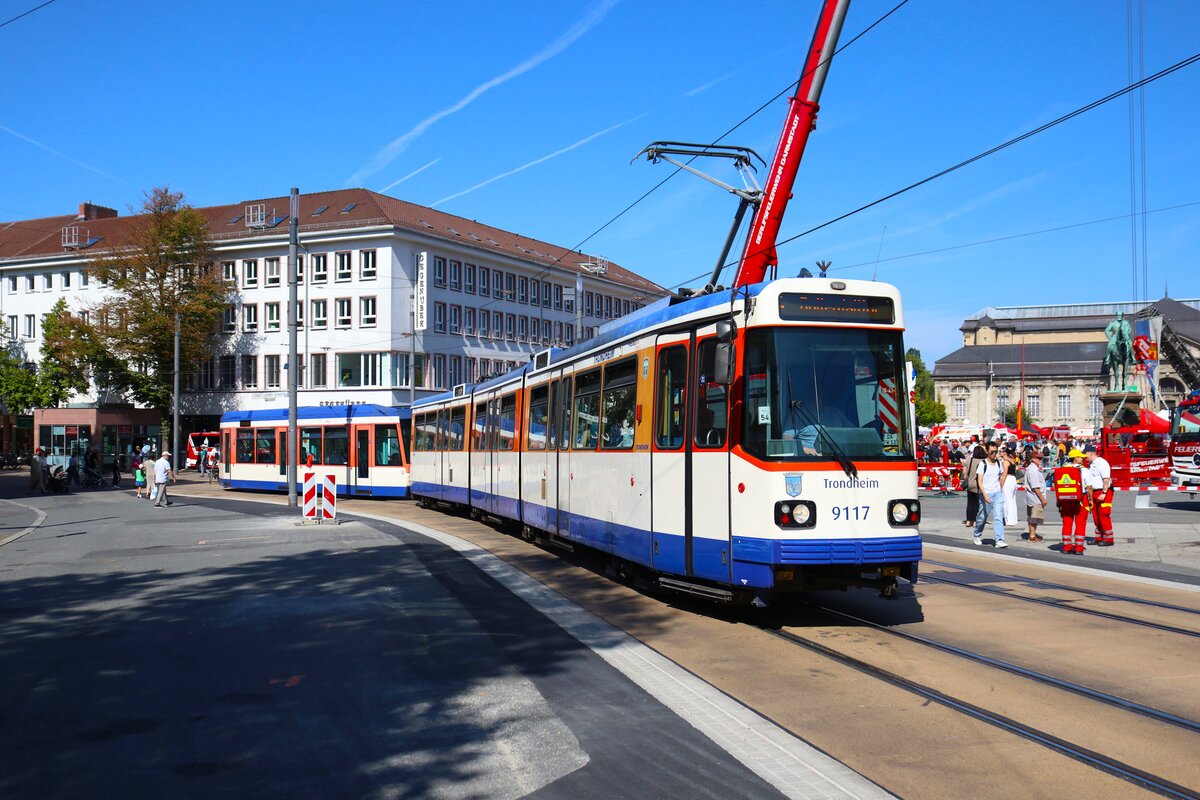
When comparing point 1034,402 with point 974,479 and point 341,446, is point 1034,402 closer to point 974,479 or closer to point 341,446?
point 341,446

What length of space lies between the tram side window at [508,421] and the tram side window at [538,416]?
1350 mm

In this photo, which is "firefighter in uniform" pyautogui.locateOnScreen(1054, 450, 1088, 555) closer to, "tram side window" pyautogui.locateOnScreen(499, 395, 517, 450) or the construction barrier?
"tram side window" pyautogui.locateOnScreen(499, 395, 517, 450)

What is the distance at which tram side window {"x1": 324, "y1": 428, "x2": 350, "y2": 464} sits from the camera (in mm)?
36688

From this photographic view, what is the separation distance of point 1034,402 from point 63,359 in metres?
101

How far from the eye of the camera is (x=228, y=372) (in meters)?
71.8

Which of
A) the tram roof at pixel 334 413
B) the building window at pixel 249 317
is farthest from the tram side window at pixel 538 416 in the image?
the building window at pixel 249 317

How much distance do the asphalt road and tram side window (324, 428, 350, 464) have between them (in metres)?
21.9

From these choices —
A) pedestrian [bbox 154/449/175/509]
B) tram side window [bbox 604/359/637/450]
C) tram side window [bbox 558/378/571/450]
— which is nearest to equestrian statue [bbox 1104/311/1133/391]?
pedestrian [bbox 154/449/175/509]

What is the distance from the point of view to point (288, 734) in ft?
22.2

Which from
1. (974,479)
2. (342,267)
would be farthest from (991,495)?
(342,267)

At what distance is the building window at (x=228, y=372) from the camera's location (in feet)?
234

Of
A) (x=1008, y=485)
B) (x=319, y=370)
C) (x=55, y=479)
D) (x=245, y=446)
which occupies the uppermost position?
(x=319, y=370)

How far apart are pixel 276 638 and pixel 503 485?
430 inches

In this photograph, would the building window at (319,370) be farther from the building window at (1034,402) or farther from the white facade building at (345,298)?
the building window at (1034,402)
